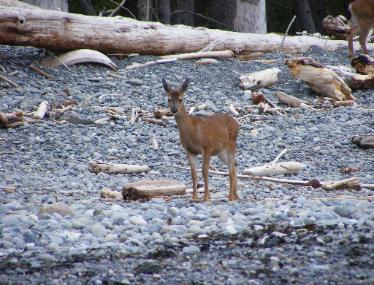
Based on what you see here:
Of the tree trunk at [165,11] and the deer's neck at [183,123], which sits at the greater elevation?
the tree trunk at [165,11]

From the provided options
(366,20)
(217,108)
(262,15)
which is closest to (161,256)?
(217,108)

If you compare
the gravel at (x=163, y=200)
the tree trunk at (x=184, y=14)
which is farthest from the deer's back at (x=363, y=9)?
the tree trunk at (x=184, y=14)

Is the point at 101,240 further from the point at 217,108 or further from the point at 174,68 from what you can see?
the point at 174,68

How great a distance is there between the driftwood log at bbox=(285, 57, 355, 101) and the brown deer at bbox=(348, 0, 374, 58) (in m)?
3.22

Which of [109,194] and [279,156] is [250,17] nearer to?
[279,156]

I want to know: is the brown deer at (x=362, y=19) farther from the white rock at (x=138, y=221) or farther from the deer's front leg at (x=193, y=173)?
the white rock at (x=138, y=221)

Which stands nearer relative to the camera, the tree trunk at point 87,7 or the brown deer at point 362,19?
the brown deer at point 362,19

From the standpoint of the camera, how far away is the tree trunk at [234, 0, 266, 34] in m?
21.0

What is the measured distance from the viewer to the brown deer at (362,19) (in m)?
17.9

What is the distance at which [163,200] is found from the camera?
8922 mm

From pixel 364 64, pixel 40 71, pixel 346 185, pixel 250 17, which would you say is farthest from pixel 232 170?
pixel 250 17

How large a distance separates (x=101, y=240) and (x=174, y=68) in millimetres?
8438

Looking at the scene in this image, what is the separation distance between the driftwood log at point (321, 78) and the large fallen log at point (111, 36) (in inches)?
93.4

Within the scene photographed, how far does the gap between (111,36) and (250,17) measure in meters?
6.53
